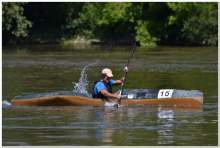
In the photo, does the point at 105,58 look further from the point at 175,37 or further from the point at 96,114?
the point at 96,114

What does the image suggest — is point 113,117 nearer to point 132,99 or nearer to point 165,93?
point 132,99

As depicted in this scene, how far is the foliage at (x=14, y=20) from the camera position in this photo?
63250 mm

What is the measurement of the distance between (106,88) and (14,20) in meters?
42.9

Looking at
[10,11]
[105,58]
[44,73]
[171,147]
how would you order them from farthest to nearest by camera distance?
[10,11] → [105,58] → [44,73] → [171,147]

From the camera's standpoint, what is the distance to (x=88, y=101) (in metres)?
23.0

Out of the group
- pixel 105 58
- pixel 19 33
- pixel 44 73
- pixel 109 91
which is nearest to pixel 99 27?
pixel 19 33

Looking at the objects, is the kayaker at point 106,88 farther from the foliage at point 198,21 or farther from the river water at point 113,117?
the foliage at point 198,21

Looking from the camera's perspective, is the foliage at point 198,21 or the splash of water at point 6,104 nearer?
the splash of water at point 6,104

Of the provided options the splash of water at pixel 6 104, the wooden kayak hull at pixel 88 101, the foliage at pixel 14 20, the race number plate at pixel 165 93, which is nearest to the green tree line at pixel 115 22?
the foliage at pixel 14 20

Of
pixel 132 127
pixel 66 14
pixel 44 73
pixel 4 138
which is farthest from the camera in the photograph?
pixel 66 14

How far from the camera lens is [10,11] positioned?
6316cm

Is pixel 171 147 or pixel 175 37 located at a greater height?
pixel 171 147

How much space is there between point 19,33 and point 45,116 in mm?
43268

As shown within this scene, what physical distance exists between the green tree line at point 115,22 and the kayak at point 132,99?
39.5 metres
